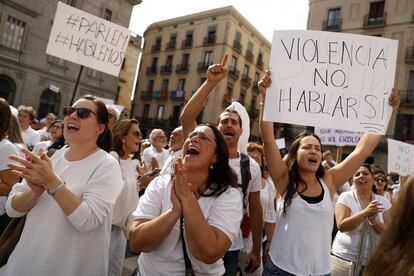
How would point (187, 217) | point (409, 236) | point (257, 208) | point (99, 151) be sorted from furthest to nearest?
point (257, 208), point (99, 151), point (187, 217), point (409, 236)

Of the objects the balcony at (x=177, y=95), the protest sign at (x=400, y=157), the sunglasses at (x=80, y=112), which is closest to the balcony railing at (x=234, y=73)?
the balcony at (x=177, y=95)

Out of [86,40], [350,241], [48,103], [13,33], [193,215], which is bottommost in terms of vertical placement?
[350,241]

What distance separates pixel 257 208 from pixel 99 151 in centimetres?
135

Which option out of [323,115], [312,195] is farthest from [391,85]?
[312,195]

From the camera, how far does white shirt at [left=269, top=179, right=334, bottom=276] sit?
7.29 ft

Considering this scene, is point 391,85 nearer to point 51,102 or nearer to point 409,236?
point 409,236

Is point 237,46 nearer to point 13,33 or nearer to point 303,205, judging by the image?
point 13,33

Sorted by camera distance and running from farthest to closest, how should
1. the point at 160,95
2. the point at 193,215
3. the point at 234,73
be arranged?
the point at 160,95 < the point at 234,73 < the point at 193,215

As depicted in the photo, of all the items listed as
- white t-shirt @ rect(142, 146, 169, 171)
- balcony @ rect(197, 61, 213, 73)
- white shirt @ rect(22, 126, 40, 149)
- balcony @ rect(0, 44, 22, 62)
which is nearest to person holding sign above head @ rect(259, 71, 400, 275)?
white t-shirt @ rect(142, 146, 169, 171)

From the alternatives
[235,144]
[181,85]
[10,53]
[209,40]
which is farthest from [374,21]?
[235,144]

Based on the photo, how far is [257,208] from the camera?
9.18ft

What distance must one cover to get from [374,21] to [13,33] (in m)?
23.8

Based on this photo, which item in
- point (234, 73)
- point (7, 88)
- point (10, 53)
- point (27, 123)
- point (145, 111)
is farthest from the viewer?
point (145, 111)

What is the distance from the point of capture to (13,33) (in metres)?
20.4
